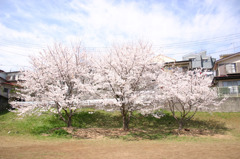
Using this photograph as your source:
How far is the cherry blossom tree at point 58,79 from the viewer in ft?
56.0

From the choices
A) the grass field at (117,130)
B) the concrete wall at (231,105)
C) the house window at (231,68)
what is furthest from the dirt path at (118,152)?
the house window at (231,68)

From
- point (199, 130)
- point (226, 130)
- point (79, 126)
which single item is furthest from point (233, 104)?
point (79, 126)

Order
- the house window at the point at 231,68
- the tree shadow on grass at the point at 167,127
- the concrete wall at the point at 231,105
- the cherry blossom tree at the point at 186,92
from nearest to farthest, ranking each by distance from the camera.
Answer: the tree shadow on grass at the point at 167,127
the cherry blossom tree at the point at 186,92
the concrete wall at the point at 231,105
the house window at the point at 231,68

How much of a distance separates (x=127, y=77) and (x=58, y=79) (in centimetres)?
743

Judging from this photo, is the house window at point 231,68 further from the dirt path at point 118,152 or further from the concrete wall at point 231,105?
the dirt path at point 118,152

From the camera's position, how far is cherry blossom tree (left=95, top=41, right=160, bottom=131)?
51.6 ft

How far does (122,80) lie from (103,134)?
5335 mm

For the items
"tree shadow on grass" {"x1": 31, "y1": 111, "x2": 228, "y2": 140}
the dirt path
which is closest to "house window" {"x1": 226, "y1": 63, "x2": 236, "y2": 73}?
"tree shadow on grass" {"x1": 31, "y1": 111, "x2": 228, "y2": 140}

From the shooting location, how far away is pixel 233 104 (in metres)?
21.2

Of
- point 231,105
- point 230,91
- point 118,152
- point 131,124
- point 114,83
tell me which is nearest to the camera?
point 118,152

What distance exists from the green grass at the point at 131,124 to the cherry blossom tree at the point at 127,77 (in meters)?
2.52

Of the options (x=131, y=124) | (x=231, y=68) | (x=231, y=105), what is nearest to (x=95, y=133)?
(x=131, y=124)

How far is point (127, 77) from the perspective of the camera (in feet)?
52.5

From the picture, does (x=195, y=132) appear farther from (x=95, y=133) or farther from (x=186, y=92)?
(x=95, y=133)
